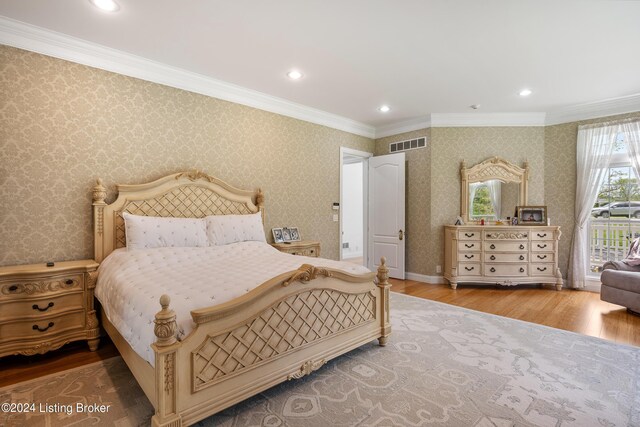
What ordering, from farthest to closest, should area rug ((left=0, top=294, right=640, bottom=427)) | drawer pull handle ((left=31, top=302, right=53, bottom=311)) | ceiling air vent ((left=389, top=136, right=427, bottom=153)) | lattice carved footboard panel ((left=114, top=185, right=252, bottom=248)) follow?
ceiling air vent ((left=389, top=136, right=427, bottom=153))
lattice carved footboard panel ((left=114, top=185, right=252, bottom=248))
drawer pull handle ((left=31, top=302, right=53, bottom=311))
area rug ((left=0, top=294, right=640, bottom=427))

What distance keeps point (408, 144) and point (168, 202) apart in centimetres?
402

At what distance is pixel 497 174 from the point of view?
5.13 meters

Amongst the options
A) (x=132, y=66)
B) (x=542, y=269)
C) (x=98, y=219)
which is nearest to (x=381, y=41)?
(x=132, y=66)

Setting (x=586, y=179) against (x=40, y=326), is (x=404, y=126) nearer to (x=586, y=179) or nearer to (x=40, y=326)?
(x=586, y=179)

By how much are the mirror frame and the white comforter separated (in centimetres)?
340

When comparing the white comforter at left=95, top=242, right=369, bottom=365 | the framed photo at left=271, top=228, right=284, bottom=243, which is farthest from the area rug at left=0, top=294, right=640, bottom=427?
the framed photo at left=271, top=228, right=284, bottom=243

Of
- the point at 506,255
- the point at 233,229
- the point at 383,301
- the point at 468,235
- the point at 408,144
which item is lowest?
the point at 383,301

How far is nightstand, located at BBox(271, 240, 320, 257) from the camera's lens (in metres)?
4.12

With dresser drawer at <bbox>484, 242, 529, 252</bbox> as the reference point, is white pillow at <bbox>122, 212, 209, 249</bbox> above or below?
above

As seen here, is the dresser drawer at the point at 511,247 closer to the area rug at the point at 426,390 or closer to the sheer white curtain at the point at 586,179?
the sheer white curtain at the point at 586,179

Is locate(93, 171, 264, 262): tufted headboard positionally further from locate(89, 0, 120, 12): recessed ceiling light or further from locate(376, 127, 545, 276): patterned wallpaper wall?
locate(376, 127, 545, 276): patterned wallpaper wall

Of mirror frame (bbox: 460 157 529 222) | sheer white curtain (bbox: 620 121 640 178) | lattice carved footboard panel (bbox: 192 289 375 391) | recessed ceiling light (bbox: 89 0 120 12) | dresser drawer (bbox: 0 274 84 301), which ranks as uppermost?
recessed ceiling light (bbox: 89 0 120 12)

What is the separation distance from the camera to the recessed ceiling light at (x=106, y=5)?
7.62 feet

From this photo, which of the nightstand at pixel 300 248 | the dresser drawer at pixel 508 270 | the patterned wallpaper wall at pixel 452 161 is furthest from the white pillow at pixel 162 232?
the dresser drawer at pixel 508 270
